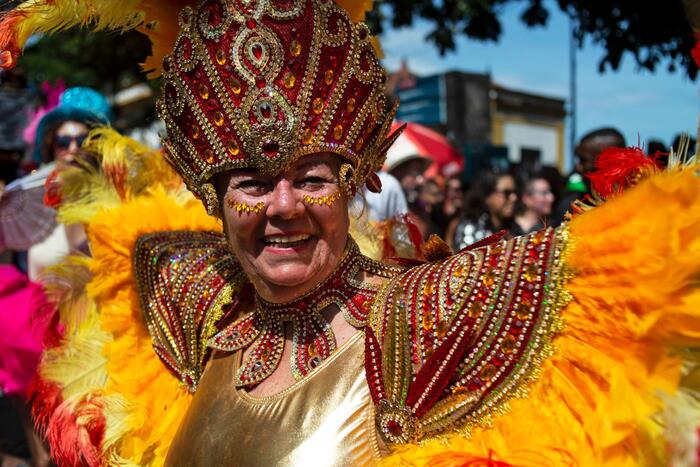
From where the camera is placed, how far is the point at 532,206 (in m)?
5.16

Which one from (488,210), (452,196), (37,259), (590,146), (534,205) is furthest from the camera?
(452,196)

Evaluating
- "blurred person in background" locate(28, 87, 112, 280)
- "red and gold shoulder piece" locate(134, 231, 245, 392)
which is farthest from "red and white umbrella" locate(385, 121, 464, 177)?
"red and gold shoulder piece" locate(134, 231, 245, 392)

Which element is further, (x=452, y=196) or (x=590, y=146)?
(x=452, y=196)

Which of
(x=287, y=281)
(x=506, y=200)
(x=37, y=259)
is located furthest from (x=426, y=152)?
(x=287, y=281)

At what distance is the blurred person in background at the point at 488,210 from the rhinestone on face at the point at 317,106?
10.9ft

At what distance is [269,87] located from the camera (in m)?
1.67

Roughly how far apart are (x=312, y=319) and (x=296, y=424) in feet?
0.93

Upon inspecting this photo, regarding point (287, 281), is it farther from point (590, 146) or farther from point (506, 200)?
point (506, 200)

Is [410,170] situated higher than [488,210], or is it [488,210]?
[410,170]

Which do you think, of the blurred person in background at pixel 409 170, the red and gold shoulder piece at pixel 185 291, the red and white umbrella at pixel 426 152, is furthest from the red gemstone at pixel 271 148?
the red and white umbrella at pixel 426 152

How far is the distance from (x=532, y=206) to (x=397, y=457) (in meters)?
3.84

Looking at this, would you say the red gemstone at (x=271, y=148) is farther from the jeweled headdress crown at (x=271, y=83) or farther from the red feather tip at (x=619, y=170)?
the red feather tip at (x=619, y=170)

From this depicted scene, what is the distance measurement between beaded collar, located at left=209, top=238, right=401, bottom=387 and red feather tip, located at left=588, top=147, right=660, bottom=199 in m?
0.60

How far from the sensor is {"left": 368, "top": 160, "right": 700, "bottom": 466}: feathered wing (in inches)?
50.4
